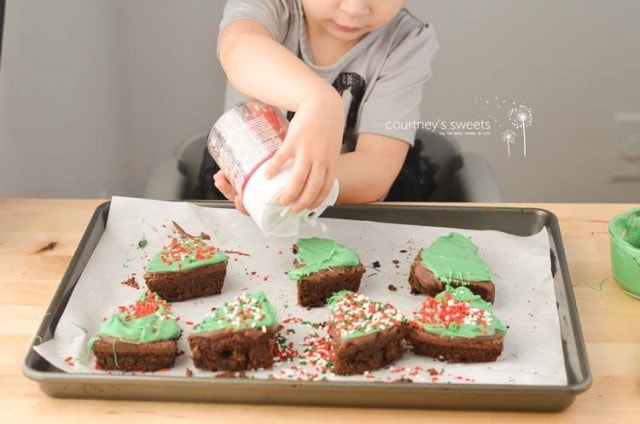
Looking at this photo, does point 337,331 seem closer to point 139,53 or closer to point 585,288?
point 585,288

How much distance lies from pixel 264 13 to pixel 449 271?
0.55 metres

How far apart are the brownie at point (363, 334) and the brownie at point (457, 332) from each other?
0.02 metres

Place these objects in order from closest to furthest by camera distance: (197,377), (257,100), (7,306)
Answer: (197,377), (7,306), (257,100)

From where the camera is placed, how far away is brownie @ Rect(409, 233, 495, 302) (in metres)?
1.11

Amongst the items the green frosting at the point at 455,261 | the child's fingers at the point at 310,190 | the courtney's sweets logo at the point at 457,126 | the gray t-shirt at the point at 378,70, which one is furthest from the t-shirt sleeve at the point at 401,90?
the courtney's sweets logo at the point at 457,126

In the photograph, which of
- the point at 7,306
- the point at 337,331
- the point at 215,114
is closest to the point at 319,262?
the point at 337,331

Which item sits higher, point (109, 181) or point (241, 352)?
point (241, 352)

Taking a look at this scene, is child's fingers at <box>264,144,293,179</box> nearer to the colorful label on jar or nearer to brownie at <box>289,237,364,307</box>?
the colorful label on jar

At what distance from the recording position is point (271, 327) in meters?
0.99

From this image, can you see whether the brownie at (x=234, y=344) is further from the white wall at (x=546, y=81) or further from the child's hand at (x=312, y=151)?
the white wall at (x=546, y=81)

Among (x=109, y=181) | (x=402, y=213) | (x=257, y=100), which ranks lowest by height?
(x=109, y=181)

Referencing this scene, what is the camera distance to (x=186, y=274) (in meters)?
1.11

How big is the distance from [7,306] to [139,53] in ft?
3.57

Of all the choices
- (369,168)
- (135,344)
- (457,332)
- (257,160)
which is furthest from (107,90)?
(457,332)
